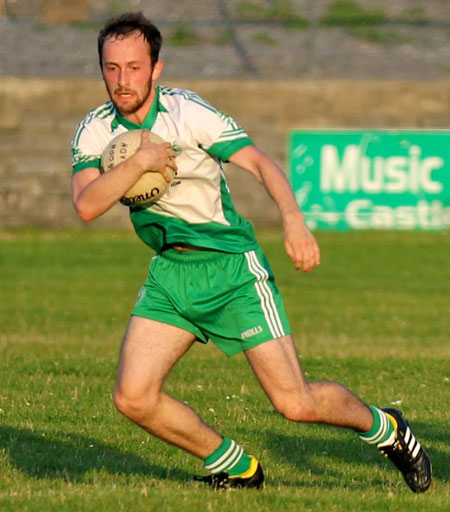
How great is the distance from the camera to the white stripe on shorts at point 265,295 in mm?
6449

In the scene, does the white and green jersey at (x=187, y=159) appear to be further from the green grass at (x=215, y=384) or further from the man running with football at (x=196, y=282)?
the green grass at (x=215, y=384)

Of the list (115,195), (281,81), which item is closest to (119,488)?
(115,195)

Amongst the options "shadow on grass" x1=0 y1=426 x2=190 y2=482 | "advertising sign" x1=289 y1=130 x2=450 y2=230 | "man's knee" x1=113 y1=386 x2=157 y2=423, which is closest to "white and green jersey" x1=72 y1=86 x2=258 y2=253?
"man's knee" x1=113 y1=386 x2=157 y2=423

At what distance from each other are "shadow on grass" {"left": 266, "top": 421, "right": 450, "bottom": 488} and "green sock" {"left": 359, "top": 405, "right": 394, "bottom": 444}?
1.58 ft

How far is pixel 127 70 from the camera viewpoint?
6355 mm

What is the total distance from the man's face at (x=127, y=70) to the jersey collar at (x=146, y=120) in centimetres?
10

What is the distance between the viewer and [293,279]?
65.4 feet

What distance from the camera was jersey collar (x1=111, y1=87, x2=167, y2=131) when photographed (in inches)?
257

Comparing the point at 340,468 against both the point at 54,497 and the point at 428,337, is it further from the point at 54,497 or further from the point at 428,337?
the point at 428,337

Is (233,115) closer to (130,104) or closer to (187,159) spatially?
(187,159)

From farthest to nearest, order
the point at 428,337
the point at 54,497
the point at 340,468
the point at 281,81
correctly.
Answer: the point at 281,81 → the point at 428,337 → the point at 340,468 → the point at 54,497

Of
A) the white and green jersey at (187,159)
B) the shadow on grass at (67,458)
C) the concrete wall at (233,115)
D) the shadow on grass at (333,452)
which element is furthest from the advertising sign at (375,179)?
the white and green jersey at (187,159)

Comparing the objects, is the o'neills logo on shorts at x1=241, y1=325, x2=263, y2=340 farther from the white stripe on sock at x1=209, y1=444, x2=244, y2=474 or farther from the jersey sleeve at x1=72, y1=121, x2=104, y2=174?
the jersey sleeve at x1=72, y1=121, x2=104, y2=174

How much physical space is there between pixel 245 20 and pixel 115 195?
67.6 feet
